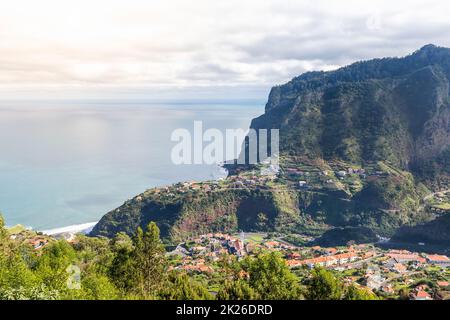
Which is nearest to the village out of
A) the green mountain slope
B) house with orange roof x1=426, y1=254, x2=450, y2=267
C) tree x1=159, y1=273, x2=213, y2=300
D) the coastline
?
house with orange roof x1=426, y1=254, x2=450, y2=267

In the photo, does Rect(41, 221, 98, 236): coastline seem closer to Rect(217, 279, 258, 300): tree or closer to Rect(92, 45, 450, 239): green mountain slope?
Rect(92, 45, 450, 239): green mountain slope

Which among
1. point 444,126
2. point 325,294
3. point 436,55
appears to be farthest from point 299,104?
point 325,294

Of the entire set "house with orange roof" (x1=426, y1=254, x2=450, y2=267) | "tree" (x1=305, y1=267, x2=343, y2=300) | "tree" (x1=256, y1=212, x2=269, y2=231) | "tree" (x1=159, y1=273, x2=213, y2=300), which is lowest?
"house with orange roof" (x1=426, y1=254, x2=450, y2=267)

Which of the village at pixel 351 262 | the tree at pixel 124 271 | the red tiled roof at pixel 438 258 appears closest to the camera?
the tree at pixel 124 271

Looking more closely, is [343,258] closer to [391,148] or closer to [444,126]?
[391,148]

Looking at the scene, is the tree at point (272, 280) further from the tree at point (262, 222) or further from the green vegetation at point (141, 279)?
the tree at point (262, 222)

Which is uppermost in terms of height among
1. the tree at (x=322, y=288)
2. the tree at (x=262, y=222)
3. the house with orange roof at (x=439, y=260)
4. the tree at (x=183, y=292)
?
the tree at (x=183, y=292)

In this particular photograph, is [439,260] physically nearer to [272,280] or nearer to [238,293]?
[272,280]

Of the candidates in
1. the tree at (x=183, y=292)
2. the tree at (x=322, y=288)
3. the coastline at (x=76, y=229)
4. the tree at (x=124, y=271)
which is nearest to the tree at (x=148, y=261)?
the tree at (x=124, y=271)

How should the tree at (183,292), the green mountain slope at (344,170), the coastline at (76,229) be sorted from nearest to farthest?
the tree at (183,292) → the coastline at (76,229) → the green mountain slope at (344,170)
